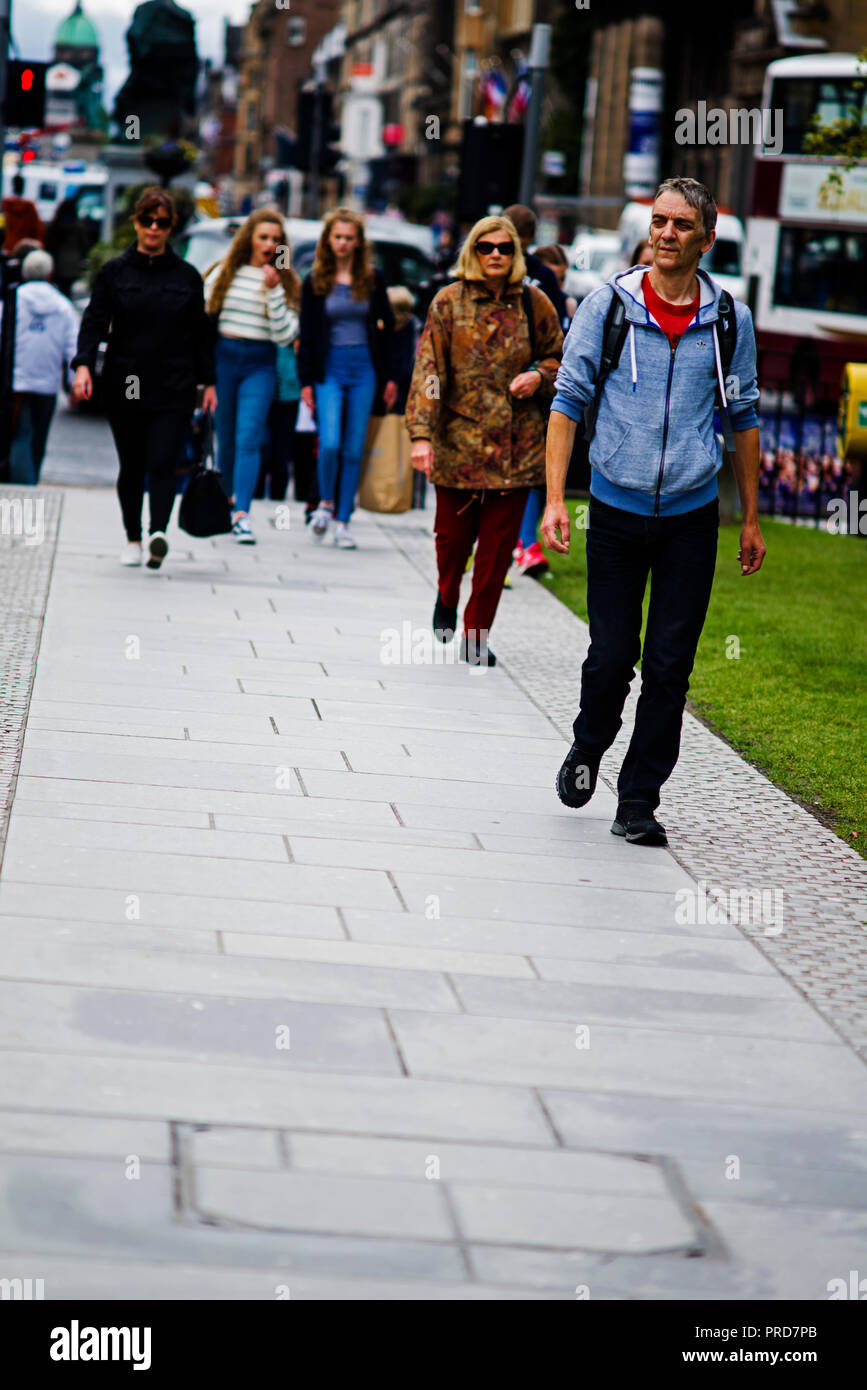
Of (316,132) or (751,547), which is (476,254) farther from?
(316,132)

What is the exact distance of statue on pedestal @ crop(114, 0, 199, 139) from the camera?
90.6ft

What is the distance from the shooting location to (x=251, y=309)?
435 inches

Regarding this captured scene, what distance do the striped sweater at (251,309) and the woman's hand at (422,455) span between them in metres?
3.17

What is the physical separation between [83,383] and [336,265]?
80.3 inches

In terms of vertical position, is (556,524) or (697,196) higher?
(697,196)

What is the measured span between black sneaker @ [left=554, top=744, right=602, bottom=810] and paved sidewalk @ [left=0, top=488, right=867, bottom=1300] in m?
0.09

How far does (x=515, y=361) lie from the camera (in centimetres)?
841

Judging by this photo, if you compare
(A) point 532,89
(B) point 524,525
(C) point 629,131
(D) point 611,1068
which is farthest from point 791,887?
(C) point 629,131

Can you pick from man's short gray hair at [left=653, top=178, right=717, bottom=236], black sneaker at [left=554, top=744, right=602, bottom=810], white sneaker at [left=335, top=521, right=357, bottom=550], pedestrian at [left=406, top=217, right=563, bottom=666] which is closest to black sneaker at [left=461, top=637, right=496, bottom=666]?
pedestrian at [left=406, top=217, right=563, bottom=666]

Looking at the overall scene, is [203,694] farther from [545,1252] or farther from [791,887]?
[545,1252]

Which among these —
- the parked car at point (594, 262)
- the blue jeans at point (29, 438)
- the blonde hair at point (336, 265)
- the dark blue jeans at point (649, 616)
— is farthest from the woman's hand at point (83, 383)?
the parked car at point (594, 262)

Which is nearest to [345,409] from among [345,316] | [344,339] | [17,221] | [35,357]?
[344,339]

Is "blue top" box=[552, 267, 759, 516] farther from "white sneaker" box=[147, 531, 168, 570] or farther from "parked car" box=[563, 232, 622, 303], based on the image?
"parked car" box=[563, 232, 622, 303]

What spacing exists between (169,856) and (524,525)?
20.2 feet
